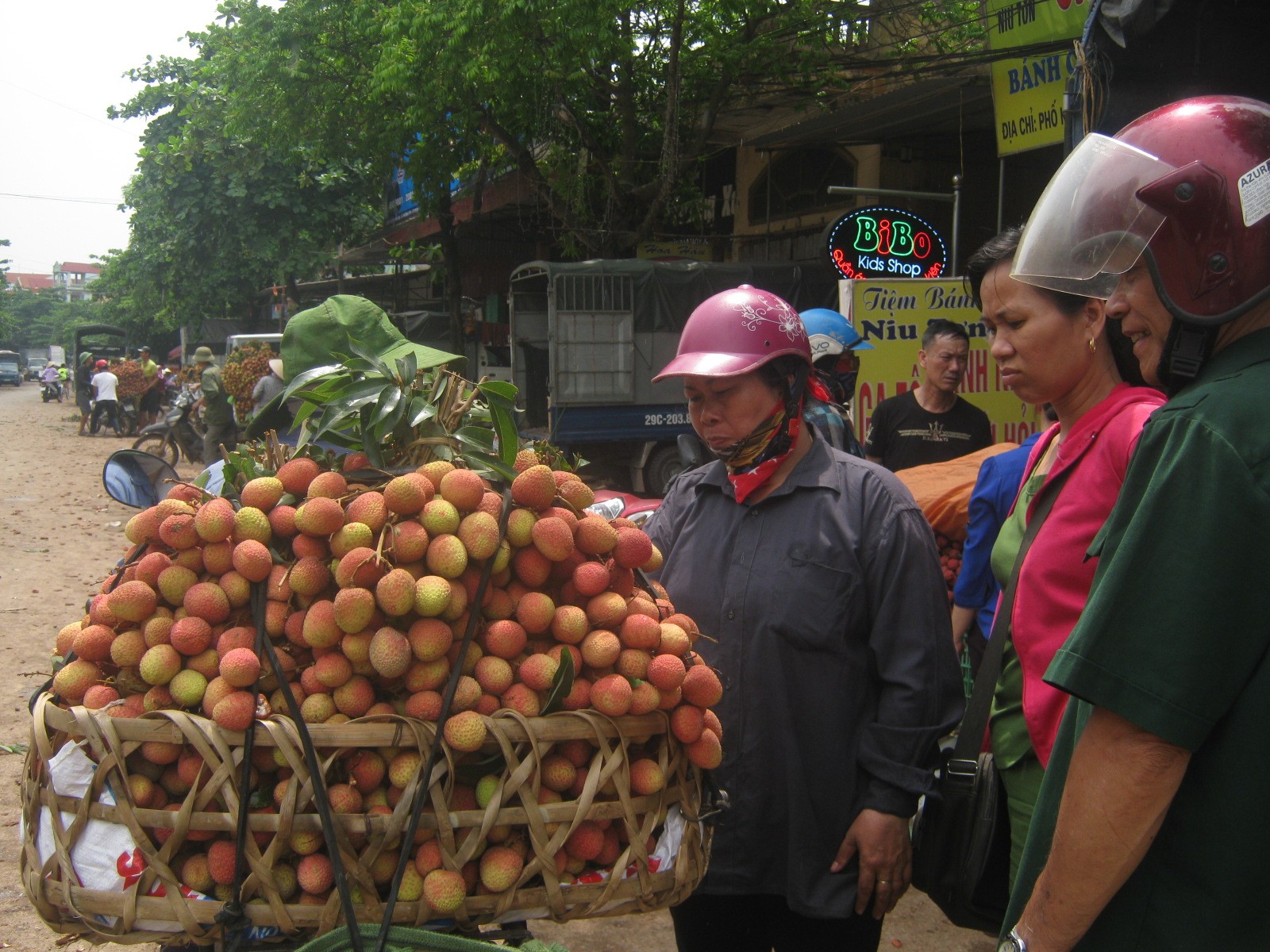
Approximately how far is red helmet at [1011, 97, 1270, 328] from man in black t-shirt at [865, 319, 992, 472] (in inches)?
119

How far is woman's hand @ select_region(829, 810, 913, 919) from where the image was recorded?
182cm

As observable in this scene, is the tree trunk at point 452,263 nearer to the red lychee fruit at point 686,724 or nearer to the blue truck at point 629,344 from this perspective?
the blue truck at point 629,344

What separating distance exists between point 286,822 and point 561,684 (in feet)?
1.28

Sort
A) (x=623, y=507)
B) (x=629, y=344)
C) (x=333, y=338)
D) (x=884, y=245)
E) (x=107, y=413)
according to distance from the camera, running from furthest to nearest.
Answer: (x=107, y=413)
(x=629, y=344)
(x=884, y=245)
(x=623, y=507)
(x=333, y=338)

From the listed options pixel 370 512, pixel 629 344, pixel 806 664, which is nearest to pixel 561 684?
pixel 370 512

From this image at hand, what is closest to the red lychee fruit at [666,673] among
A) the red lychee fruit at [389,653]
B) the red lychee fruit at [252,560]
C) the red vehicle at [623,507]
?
the red lychee fruit at [389,653]

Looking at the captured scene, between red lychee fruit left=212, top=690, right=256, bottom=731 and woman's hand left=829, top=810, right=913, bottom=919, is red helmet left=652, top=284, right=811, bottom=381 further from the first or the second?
red lychee fruit left=212, top=690, right=256, bottom=731

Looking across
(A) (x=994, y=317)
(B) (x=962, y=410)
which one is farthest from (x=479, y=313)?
(A) (x=994, y=317)

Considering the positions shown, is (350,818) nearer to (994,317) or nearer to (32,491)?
(994,317)

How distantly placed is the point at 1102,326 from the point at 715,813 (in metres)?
1.19

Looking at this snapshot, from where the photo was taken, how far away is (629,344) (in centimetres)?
1141

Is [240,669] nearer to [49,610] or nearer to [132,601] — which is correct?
[132,601]

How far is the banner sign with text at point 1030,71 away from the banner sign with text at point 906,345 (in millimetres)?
1133

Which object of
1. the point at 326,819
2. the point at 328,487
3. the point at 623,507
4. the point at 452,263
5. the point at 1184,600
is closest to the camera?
the point at 1184,600
